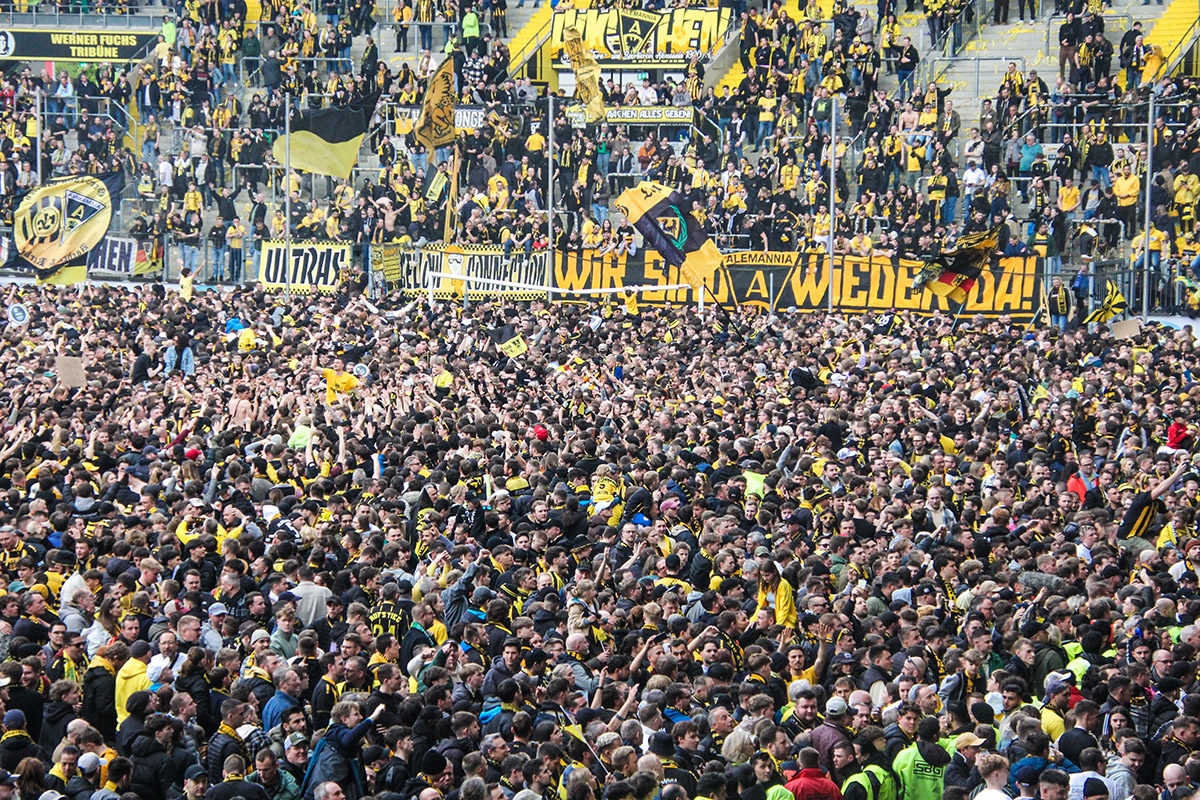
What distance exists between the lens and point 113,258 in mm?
34188

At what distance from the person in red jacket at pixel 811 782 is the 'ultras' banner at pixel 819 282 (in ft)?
69.6

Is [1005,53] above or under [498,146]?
above

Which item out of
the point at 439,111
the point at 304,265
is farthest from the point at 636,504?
the point at 439,111

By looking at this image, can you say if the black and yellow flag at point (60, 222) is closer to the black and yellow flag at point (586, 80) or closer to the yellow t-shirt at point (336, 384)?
the black and yellow flag at point (586, 80)

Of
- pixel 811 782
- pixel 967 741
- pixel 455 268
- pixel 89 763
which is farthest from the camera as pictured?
pixel 455 268

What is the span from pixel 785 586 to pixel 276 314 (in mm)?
16984

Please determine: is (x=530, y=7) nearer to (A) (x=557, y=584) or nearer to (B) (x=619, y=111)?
(B) (x=619, y=111)

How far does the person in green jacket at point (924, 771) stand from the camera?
8.82 m

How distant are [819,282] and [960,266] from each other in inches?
170

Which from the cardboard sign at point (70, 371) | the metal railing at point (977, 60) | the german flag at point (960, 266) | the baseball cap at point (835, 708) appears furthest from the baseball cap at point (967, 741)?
the metal railing at point (977, 60)

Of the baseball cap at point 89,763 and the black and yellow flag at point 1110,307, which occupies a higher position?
the black and yellow flag at point 1110,307

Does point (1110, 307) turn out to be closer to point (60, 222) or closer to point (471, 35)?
point (60, 222)

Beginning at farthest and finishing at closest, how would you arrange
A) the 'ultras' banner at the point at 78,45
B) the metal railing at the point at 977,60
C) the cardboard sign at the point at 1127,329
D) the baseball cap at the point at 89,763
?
the 'ultras' banner at the point at 78,45
the metal railing at the point at 977,60
the cardboard sign at the point at 1127,329
the baseball cap at the point at 89,763

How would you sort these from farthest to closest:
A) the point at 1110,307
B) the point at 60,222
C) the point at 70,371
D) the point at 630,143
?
the point at 630,143 → the point at 60,222 → the point at 1110,307 → the point at 70,371
